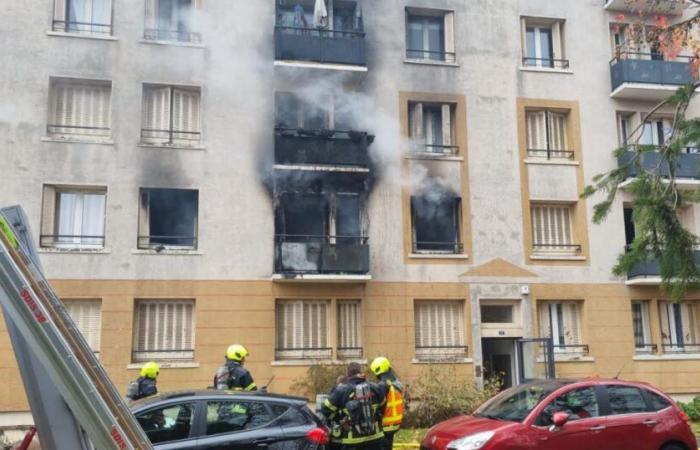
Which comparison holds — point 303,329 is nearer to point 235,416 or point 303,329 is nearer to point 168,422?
point 235,416

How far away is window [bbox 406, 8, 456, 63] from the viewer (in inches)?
757

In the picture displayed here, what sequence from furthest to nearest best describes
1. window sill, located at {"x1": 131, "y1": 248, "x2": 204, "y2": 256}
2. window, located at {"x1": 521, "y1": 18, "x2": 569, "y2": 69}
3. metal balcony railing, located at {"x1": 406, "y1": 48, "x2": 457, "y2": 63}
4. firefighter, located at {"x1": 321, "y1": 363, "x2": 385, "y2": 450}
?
1. window, located at {"x1": 521, "y1": 18, "x2": 569, "y2": 69}
2. metal balcony railing, located at {"x1": 406, "y1": 48, "x2": 457, "y2": 63}
3. window sill, located at {"x1": 131, "y1": 248, "x2": 204, "y2": 256}
4. firefighter, located at {"x1": 321, "y1": 363, "x2": 385, "y2": 450}

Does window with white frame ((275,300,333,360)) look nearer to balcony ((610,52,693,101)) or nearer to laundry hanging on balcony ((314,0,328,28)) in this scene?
laundry hanging on balcony ((314,0,328,28))

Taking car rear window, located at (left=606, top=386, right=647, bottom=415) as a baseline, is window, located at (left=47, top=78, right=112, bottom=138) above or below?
above

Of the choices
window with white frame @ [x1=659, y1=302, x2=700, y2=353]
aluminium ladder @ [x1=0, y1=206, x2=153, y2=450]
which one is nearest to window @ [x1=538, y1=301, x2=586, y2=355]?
window with white frame @ [x1=659, y1=302, x2=700, y2=353]

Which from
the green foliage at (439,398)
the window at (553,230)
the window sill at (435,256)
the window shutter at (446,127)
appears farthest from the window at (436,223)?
the green foliage at (439,398)

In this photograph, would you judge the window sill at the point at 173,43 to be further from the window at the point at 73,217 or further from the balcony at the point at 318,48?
the window at the point at 73,217

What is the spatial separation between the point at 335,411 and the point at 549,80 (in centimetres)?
1444

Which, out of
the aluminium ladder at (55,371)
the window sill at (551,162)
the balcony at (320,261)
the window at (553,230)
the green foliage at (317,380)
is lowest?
the green foliage at (317,380)

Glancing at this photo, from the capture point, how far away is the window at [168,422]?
723 cm

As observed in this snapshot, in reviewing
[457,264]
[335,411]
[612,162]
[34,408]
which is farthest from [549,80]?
[34,408]

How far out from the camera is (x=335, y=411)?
26.2 ft

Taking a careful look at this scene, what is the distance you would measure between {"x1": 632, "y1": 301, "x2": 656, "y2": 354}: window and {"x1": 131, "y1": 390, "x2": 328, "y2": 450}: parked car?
1365 centimetres

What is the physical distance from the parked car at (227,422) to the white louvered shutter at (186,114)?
→ 35.3 ft
